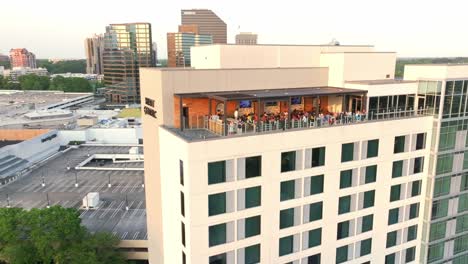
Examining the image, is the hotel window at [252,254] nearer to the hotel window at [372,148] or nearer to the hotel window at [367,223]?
the hotel window at [367,223]

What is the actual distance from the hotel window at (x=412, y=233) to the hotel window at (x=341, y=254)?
25.0ft

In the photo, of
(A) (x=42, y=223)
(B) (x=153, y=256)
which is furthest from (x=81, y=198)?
(B) (x=153, y=256)

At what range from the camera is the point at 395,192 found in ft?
106

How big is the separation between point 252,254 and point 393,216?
14.7 metres

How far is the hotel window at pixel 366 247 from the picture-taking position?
31875mm

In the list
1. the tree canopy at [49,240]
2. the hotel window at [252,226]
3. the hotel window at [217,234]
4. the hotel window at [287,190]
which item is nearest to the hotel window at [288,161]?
the hotel window at [287,190]

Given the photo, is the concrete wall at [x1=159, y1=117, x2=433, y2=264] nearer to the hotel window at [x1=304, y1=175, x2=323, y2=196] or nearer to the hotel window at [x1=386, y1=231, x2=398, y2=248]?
the hotel window at [x1=304, y1=175, x2=323, y2=196]

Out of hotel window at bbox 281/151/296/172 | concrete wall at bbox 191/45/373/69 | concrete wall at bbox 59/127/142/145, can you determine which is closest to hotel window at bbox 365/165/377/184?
hotel window at bbox 281/151/296/172

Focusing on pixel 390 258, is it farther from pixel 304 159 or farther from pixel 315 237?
pixel 304 159

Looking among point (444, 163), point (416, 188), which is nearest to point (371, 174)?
point (416, 188)

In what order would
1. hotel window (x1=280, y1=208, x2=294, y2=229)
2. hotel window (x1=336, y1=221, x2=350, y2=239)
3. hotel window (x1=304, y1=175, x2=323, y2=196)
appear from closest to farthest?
1. hotel window (x1=280, y1=208, x2=294, y2=229)
2. hotel window (x1=304, y1=175, x2=323, y2=196)
3. hotel window (x1=336, y1=221, x2=350, y2=239)

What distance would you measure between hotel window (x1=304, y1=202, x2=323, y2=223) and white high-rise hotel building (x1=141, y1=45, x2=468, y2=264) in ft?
0.31

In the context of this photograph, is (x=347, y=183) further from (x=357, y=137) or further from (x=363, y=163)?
(x=357, y=137)

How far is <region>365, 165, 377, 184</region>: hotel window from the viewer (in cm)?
3041
